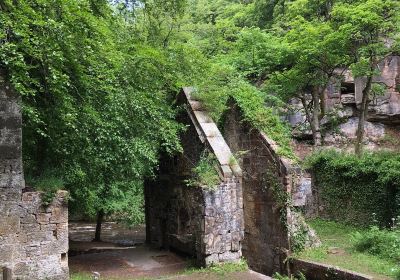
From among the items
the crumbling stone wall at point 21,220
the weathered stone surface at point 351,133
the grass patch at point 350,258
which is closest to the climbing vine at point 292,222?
the grass patch at point 350,258

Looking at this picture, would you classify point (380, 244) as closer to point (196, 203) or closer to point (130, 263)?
point (196, 203)

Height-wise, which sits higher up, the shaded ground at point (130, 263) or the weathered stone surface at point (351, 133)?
the weathered stone surface at point (351, 133)

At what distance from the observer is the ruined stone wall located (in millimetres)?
10836

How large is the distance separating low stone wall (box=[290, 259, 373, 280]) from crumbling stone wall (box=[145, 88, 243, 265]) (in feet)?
5.49

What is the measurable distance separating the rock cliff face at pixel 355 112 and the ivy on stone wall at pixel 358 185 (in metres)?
5.70

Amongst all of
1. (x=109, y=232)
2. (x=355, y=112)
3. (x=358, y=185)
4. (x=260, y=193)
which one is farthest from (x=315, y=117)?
(x=109, y=232)

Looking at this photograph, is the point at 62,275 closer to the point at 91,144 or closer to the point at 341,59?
the point at 91,144

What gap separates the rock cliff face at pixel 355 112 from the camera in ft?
74.9

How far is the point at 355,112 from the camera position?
2403 centimetres

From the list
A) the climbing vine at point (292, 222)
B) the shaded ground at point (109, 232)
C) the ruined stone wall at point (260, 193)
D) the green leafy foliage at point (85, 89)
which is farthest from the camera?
the shaded ground at point (109, 232)

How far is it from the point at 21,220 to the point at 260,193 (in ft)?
21.6

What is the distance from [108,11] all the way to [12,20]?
3.61 meters

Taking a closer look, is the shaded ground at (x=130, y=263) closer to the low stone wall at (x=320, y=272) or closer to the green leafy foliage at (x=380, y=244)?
the low stone wall at (x=320, y=272)

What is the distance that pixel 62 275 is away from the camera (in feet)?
24.9
